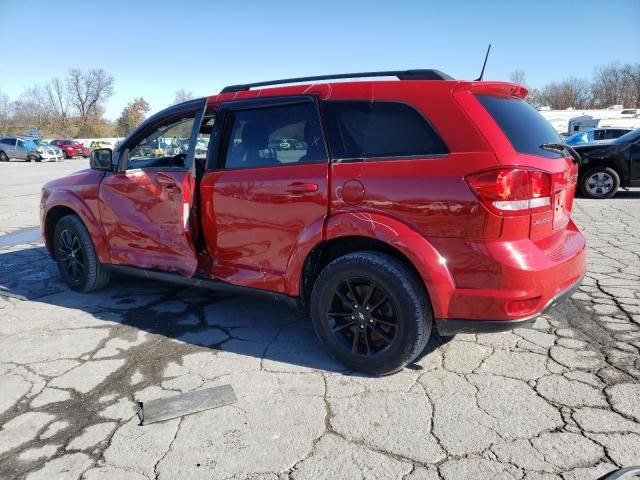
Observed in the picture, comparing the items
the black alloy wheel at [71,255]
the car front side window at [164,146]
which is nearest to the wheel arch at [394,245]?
the car front side window at [164,146]

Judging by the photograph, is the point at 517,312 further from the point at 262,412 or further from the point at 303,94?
the point at 303,94

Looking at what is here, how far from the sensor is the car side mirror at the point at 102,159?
14.3ft

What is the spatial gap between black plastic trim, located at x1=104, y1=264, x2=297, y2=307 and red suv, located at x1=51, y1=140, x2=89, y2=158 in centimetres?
3836

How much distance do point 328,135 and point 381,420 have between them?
70.3 inches

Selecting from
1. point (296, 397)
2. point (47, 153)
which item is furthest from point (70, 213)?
point (47, 153)

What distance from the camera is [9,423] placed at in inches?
105

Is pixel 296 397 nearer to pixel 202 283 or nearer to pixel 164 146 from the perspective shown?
pixel 202 283

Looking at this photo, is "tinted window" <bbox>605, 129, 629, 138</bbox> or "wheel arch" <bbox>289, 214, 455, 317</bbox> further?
"tinted window" <bbox>605, 129, 629, 138</bbox>

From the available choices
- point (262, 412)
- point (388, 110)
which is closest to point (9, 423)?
point (262, 412)

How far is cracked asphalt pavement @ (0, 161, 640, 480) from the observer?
229cm

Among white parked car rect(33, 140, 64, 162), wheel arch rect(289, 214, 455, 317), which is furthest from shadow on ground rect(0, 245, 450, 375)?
white parked car rect(33, 140, 64, 162)

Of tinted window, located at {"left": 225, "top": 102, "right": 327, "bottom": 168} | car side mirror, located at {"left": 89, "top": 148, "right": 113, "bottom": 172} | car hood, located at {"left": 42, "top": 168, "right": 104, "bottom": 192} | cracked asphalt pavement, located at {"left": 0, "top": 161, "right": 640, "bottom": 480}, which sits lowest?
cracked asphalt pavement, located at {"left": 0, "top": 161, "right": 640, "bottom": 480}

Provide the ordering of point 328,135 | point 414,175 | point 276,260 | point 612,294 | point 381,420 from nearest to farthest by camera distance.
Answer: point 381,420
point 414,175
point 328,135
point 276,260
point 612,294

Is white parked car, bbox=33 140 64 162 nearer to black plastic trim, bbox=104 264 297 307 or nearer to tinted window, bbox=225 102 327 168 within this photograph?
black plastic trim, bbox=104 264 297 307
